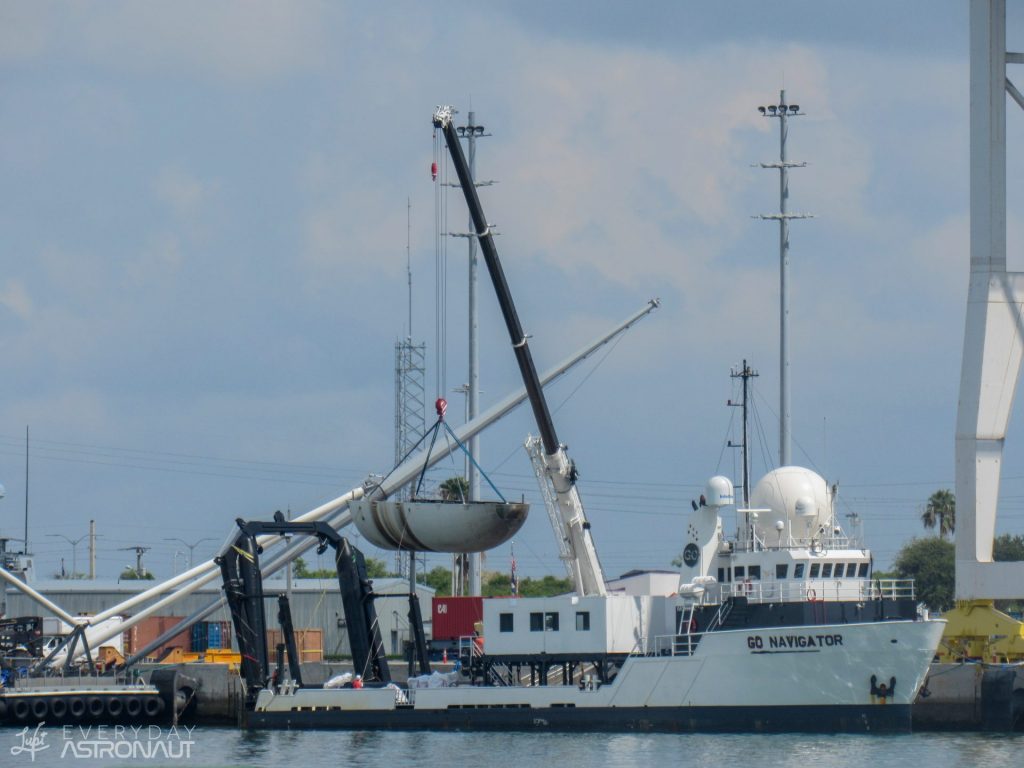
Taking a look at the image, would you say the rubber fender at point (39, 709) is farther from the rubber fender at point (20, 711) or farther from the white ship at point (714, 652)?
the white ship at point (714, 652)

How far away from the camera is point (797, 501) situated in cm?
4550

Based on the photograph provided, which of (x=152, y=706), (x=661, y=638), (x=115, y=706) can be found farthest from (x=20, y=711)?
(x=661, y=638)

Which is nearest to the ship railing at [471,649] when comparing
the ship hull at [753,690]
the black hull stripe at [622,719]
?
the ship hull at [753,690]

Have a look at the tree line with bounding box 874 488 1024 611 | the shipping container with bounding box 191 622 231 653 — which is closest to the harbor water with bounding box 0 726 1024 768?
the shipping container with bounding box 191 622 231 653

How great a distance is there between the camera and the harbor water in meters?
38.3

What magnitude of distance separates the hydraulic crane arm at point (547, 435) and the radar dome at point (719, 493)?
3.54 meters

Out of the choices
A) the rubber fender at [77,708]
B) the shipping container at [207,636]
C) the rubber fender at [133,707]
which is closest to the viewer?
the rubber fender at [77,708]

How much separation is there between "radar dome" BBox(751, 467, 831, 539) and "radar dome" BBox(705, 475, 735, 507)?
1052 millimetres

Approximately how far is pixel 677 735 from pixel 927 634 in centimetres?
686

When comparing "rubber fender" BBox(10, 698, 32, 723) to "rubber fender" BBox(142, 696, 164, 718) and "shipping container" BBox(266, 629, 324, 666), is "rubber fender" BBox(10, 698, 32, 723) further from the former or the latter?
"shipping container" BBox(266, 629, 324, 666)

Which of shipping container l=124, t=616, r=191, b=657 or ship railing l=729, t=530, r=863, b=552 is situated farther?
shipping container l=124, t=616, r=191, b=657

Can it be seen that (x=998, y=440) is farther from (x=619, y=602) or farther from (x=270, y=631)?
(x=270, y=631)

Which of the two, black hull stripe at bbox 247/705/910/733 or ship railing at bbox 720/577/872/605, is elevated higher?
ship railing at bbox 720/577/872/605

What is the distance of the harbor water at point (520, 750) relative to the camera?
126ft
